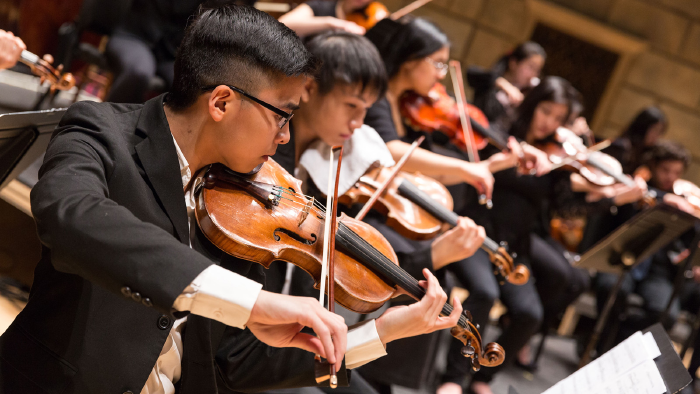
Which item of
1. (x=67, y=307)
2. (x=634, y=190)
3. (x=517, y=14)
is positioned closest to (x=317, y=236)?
(x=67, y=307)

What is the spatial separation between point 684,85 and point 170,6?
514 centimetres

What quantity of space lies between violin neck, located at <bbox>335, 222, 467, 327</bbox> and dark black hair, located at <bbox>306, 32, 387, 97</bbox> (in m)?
0.73

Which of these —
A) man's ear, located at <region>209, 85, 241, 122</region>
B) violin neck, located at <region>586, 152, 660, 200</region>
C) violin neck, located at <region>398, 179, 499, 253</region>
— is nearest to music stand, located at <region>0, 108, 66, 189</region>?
man's ear, located at <region>209, 85, 241, 122</region>

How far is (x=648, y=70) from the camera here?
18.8ft

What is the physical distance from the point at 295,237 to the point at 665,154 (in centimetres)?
359

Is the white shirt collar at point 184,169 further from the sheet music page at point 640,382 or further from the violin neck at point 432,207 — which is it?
the violin neck at point 432,207

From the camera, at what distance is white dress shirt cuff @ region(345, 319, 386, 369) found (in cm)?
117

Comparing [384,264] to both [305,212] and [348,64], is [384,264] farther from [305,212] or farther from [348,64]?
[348,64]

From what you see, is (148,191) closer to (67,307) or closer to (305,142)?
(67,307)

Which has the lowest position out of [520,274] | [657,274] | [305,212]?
[657,274]

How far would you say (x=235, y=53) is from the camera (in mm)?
1049

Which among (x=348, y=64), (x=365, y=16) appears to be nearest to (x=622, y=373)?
(x=348, y=64)

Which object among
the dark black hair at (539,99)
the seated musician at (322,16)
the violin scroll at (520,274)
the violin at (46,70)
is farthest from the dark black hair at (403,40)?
the violin at (46,70)

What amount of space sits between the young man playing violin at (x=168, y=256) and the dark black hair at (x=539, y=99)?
235 cm
